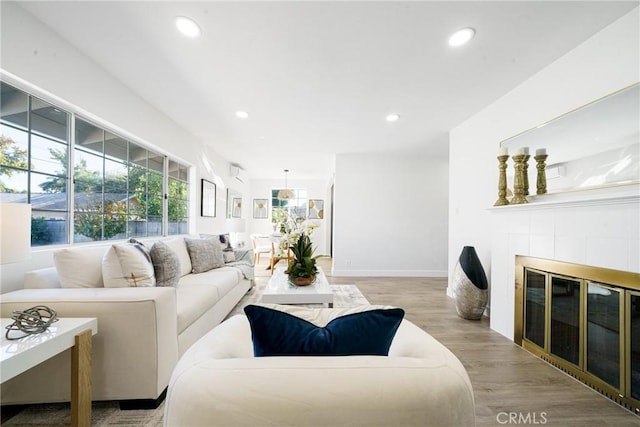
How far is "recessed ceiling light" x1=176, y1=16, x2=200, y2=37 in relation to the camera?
1743mm

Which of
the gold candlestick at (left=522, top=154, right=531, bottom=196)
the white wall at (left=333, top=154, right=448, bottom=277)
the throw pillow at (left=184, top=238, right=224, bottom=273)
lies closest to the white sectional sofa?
the throw pillow at (left=184, top=238, right=224, bottom=273)

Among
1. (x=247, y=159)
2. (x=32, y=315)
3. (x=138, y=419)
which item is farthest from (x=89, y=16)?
(x=247, y=159)

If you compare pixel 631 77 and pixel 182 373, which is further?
pixel 631 77

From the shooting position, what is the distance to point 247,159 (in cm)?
581

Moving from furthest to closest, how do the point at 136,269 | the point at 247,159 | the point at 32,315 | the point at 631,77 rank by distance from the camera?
the point at 247,159, the point at 136,269, the point at 631,77, the point at 32,315

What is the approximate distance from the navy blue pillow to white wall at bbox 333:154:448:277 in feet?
15.0

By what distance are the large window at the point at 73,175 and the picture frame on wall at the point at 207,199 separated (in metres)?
1.03

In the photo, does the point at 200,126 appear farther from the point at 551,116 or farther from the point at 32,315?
the point at 551,116

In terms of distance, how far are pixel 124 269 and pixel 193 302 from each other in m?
0.55

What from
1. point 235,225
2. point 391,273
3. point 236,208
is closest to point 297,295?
point 391,273

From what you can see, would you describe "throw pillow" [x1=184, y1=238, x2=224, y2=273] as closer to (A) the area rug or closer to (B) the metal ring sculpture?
(A) the area rug

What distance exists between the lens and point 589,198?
6.17ft

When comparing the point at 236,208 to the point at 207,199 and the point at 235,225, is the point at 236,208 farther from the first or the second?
the point at 207,199

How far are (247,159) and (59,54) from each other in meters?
3.87
